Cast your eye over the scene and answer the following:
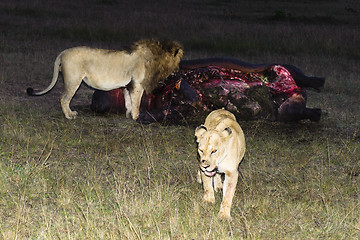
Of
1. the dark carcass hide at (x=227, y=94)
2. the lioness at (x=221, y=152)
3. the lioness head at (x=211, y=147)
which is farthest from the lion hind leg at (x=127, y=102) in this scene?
the lioness head at (x=211, y=147)

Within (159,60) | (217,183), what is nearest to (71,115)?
(159,60)

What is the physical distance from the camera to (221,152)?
368 cm

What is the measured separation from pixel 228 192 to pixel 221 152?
41 centimetres

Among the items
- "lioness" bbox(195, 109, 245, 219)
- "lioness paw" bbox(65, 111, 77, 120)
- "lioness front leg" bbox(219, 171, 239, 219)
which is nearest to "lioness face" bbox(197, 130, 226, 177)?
"lioness" bbox(195, 109, 245, 219)

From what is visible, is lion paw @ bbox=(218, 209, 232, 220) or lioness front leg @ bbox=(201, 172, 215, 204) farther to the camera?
lioness front leg @ bbox=(201, 172, 215, 204)

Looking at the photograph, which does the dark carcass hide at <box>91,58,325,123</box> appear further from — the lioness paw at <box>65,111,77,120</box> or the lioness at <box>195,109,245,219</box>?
the lioness at <box>195,109,245,219</box>

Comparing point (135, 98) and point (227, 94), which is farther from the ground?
point (227, 94)

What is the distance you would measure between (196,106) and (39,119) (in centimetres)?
205

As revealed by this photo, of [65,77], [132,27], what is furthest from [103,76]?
[132,27]

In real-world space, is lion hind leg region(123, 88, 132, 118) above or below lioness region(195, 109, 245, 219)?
below

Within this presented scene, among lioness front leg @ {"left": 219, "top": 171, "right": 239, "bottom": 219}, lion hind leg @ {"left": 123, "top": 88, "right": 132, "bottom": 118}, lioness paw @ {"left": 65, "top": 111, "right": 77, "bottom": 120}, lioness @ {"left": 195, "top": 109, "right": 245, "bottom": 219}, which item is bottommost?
lioness paw @ {"left": 65, "top": 111, "right": 77, "bottom": 120}

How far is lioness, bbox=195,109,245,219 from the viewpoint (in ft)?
11.7

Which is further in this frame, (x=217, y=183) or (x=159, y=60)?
(x=159, y=60)

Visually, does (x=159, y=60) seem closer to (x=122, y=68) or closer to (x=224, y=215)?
(x=122, y=68)
